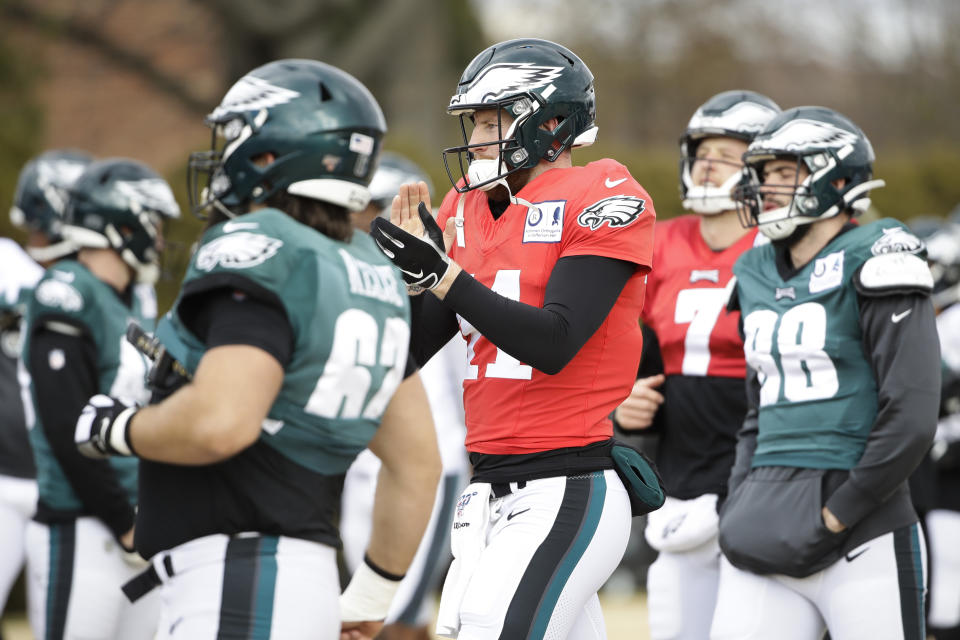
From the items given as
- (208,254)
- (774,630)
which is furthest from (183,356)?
(774,630)

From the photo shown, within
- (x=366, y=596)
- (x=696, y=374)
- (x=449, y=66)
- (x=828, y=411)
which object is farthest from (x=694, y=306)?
(x=449, y=66)

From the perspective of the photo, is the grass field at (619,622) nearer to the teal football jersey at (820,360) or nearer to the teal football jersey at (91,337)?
the teal football jersey at (91,337)

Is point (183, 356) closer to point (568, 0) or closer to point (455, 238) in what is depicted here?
point (455, 238)

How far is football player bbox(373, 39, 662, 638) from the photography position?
9.57 ft

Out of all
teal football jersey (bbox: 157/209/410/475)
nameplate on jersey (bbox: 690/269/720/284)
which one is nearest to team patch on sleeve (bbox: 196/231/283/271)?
teal football jersey (bbox: 157/209/410/475)

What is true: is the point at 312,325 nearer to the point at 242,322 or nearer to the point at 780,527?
the point at 242,322

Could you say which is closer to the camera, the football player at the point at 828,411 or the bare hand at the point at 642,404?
the football player at the point at 828,411

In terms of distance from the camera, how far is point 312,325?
2.76 m

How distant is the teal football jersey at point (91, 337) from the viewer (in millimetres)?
4293

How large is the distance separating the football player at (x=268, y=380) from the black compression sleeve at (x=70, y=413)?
141 cm

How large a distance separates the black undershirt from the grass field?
15.5 ft

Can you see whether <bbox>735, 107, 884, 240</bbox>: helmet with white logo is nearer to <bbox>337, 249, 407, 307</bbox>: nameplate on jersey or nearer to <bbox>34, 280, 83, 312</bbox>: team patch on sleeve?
<bbox>337, 249, 407, 307</bbox>: nameplate on jersey

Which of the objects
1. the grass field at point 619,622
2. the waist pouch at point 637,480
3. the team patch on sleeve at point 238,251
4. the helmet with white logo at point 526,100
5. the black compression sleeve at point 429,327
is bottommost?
the grass field at point 619,622

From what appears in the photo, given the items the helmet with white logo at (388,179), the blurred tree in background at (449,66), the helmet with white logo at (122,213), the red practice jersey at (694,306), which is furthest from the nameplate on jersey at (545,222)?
the blurred tree in background at (449,66)
